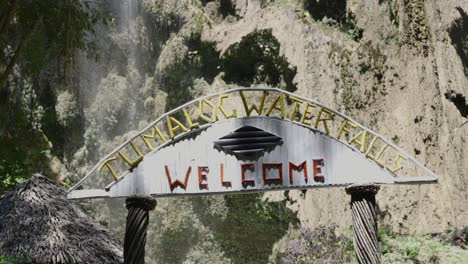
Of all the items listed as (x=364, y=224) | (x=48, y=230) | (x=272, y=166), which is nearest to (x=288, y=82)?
(x=48, y=230)

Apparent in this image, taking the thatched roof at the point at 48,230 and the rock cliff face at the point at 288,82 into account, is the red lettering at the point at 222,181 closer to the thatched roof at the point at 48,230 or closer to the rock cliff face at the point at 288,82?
the thatched roof at the point at 48,230

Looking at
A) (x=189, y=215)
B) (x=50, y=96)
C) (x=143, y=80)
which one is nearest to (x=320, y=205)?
(x=189, y=215)

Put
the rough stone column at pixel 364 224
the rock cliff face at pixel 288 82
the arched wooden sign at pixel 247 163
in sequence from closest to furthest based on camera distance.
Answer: the rough stone column at pixel 364 224, the arched wooden sign at pixel 247 163, the rock cliff face at pixel 288 82

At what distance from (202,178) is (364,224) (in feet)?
5.74

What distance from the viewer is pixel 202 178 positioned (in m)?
6.53

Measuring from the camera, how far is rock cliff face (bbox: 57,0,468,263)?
533 inches

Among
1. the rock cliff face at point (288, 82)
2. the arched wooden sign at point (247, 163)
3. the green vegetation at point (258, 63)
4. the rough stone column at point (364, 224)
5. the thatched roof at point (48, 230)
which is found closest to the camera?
the rough stone column at point (364, 224)

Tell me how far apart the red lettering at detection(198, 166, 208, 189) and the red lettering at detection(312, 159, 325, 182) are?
3.82ft

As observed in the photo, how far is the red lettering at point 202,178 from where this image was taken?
21.4ft

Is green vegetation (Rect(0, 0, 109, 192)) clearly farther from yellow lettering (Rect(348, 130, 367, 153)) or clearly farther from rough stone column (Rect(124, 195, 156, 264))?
yellow lettering (Rect(348, 130, 367, 153))

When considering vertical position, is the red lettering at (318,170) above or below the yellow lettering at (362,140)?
below

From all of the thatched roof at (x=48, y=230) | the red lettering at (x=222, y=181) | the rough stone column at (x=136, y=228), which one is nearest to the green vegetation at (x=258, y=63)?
the thatched roof at (x=48, y=230)

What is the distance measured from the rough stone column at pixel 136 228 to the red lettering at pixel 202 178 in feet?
1.73

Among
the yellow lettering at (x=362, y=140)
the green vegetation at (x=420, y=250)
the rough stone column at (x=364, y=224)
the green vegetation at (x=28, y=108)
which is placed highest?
the green vegetation at (x=28, y=108)
